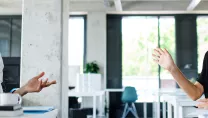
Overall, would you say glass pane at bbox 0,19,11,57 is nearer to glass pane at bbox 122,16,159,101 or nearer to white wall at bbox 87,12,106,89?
white wall at bbox 87,12,106,89

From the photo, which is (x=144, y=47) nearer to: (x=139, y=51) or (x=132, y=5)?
(x=139, y=51)

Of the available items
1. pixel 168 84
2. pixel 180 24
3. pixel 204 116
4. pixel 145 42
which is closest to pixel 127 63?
pixel 145 42

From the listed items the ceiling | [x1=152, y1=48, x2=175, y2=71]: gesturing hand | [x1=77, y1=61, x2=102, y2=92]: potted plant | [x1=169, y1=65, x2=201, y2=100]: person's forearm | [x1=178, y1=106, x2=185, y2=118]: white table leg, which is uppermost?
the ceiling

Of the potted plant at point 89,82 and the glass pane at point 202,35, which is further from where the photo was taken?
the glass pane at point 202,35

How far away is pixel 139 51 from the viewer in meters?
8.12

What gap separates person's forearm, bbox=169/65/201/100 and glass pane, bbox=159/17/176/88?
6376 mm

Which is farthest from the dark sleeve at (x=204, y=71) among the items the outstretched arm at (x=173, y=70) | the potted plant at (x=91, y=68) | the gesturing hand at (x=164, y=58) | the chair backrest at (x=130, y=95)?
the potted plant at (x=91, y=68)

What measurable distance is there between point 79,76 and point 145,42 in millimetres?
3484

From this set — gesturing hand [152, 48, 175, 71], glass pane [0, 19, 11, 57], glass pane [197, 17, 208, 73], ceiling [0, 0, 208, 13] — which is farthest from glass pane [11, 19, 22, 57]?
gesturing hand [152, 48, 175, 71]

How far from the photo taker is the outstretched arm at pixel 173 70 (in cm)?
162

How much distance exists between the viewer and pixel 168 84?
800 cm

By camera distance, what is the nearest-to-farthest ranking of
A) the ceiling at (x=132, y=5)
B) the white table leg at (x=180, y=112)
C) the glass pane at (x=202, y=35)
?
the white table leg at (x=180, y=112) → the ceiling at (x=132, y=5) → the glass pane at (x=202, y=35)

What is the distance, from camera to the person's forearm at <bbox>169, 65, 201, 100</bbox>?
1.64 m

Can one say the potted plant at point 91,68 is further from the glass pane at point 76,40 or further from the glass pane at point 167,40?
the glass pane at point 167,40
